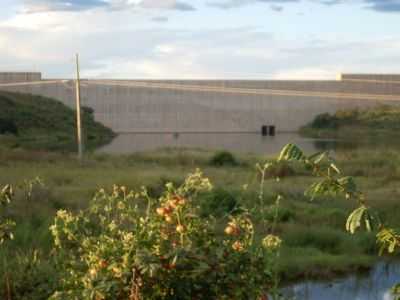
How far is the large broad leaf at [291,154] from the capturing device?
8.45ft

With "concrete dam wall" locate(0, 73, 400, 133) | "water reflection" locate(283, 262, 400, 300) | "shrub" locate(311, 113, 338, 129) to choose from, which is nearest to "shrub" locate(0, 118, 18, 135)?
"concrete dam wall" locate(0, 73, 400, 133)

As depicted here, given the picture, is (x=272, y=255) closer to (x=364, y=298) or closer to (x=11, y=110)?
(x=364, y=298)

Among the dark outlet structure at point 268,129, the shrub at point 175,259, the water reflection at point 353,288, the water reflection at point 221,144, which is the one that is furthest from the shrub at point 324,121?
the shrub at point 175,259

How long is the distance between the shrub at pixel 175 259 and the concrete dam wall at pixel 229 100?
2947 inches

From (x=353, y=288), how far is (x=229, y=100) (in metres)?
71.9

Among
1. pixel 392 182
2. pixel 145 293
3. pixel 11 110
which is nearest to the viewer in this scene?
pixel 145 293

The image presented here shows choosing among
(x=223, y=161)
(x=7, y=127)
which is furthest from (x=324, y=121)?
(x=223, y=161)

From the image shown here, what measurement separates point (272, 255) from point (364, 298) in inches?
189

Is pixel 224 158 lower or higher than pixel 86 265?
lower

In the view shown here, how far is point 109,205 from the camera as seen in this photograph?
3.25 m

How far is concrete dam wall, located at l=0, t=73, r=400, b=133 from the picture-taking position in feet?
257

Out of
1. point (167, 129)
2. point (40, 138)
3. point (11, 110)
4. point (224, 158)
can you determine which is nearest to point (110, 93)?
point (167, 129)

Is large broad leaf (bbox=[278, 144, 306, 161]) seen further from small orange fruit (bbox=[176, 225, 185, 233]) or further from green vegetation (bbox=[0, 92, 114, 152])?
green vegetation (bbox=[0, 92, 114, 152])

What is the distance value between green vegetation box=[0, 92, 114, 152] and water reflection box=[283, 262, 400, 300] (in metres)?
39.4
